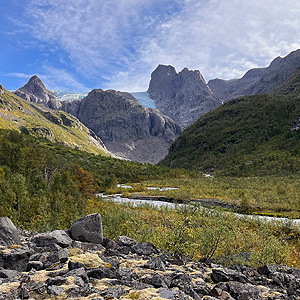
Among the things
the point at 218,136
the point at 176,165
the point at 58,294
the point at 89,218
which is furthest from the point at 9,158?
the point at 218,136

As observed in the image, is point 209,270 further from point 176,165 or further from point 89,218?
point 176,165

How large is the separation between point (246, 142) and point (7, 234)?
14282cm

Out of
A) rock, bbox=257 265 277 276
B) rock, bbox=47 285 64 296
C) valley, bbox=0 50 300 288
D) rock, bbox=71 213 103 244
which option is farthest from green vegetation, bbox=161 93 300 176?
rock, bbox=47 285 64 296

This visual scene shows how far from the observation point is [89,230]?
1323 cm

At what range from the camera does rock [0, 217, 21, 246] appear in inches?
395

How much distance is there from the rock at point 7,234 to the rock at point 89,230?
321cm

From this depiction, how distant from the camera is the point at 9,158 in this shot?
43125mm

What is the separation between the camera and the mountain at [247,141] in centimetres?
10331

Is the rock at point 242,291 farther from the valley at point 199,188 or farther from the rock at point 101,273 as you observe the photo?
the valley at point 199,188

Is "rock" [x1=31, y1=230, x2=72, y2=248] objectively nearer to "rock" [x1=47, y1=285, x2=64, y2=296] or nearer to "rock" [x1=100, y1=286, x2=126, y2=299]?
"rock" [x1=47, y1=285, x2=64, y2=296]

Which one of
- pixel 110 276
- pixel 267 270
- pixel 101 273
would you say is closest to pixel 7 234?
pixel 101 273

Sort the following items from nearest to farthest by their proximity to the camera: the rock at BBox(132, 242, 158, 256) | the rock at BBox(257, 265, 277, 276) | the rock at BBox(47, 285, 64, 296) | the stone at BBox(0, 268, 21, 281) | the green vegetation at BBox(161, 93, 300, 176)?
the rock at BBox(47, 285, 64, 296) < the stone at BBox(0, 268, 21, 281) < the rock at BBox(257, 265, 277, 276) < the rock at BBox(132, 242, 158, 256) < the green vegetation at BBox(161, 93, 300, 176)

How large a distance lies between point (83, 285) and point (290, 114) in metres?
164

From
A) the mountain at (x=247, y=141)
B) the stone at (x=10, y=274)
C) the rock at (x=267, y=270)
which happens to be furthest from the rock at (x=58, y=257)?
the mountain at (x=247, y=141)
